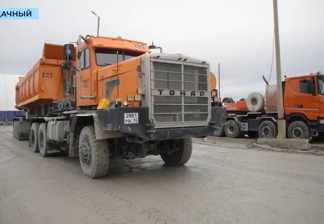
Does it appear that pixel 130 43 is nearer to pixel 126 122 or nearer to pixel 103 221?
pixel 126 122

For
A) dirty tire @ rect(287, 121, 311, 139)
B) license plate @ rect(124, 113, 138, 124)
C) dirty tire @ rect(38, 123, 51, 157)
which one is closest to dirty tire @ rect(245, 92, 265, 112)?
dirty tire @ rect(287, 121, 311, 139)

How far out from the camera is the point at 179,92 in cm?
580

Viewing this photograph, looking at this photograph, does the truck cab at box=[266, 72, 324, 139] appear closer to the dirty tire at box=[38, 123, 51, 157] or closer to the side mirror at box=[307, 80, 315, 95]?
the side mirror at box=[307, 80, 315, 95]

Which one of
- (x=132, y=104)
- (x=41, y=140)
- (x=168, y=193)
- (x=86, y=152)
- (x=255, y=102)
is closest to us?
(x=168, y=193)

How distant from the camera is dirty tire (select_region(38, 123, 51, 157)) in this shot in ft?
30.9

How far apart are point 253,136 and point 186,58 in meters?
11.6

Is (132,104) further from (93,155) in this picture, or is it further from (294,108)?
(294,108)

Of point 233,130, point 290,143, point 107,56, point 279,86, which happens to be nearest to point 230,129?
point 233,130

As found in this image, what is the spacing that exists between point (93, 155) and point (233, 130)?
11012 mm

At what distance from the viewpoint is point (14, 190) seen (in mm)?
5406

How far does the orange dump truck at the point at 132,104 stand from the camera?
5.44m

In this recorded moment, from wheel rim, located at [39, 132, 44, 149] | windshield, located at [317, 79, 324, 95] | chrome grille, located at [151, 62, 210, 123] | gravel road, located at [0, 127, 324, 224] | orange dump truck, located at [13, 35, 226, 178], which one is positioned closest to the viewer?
gravel road, located at [0, 127, 324, 224]

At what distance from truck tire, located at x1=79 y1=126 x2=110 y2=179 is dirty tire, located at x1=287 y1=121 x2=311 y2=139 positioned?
9004mm

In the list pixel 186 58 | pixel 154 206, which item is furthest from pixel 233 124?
pixel 154 206
